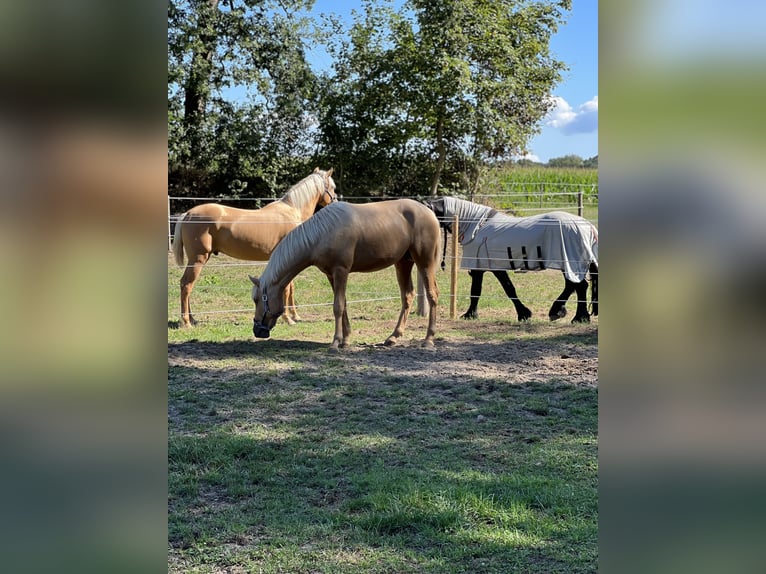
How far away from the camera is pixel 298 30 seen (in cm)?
1727

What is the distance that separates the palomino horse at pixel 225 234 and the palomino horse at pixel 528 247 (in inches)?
85.3

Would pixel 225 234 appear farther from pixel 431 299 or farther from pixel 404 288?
pixel 431 299

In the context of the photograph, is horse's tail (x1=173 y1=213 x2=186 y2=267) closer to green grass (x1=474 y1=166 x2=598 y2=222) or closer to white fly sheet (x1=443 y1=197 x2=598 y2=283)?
white fly sheet (x1=443 y1=197 x2=598 y2=283)

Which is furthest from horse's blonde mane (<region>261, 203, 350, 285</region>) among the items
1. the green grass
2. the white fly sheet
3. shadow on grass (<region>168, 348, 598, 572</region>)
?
the green grass

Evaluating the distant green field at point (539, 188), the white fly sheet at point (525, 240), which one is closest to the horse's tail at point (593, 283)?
the white fly sheet at point (525, 240)

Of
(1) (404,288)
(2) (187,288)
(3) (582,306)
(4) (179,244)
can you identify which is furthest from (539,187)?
(2) (187,288)

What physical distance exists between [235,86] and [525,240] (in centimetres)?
1089

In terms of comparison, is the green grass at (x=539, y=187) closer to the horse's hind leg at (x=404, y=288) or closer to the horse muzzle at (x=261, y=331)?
the horse's hind leg at (x=404, y=288)

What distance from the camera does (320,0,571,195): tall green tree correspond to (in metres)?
16.0

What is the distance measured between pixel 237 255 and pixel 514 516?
6164 millimetres

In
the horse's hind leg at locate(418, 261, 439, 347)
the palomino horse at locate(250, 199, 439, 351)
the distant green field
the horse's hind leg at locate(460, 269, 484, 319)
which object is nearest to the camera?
the palomino horse at locate(250, 199, 439, 351)

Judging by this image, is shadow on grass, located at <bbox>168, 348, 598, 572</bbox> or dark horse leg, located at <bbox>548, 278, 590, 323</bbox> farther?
dark horse leg, located at <bbox>548, 278, 590, 323</bbox>
